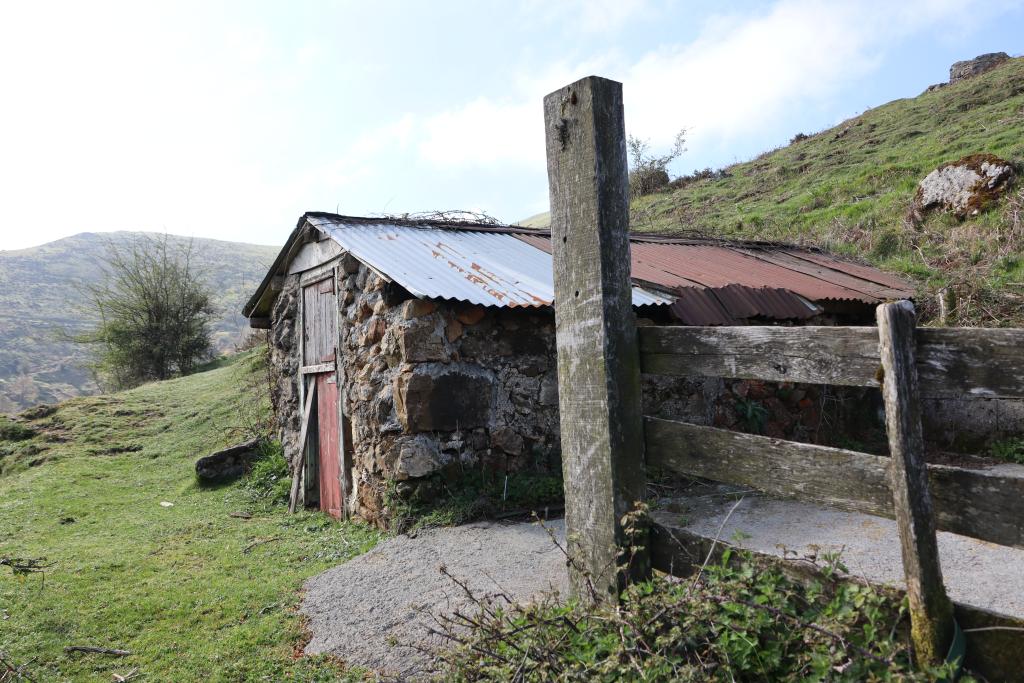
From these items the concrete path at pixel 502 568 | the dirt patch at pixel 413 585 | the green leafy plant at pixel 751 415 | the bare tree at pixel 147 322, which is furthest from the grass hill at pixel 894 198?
the bare tree at pixel 147 322

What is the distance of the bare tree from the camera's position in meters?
21.0

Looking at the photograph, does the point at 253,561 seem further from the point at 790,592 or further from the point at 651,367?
the point at 790,592

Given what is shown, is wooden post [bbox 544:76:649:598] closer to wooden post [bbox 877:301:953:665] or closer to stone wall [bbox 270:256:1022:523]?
wooden post [bbox 877:301:953:665]

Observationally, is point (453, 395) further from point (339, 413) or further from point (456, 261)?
point (339, 413)

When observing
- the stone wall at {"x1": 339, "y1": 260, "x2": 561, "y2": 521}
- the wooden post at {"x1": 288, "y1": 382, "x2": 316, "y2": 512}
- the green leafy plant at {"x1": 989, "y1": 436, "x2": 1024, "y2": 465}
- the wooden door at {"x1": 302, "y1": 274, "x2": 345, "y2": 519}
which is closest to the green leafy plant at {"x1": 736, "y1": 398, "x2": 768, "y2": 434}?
the stone wall at {"x1": 339, "y1": 260, "x2": 561, "y2": 521}

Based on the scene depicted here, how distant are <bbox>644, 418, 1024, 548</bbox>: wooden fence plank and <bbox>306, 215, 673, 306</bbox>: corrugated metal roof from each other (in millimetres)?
3844

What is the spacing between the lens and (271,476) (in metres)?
9.70

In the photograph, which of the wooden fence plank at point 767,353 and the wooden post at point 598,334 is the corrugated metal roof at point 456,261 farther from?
Answer: the wooden fence plank at point 767,353

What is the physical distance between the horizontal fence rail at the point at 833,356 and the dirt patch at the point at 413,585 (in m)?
1.64

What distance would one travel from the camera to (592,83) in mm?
2463

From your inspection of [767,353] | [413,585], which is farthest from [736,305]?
[767,353]

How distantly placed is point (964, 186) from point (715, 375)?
13.1 meters

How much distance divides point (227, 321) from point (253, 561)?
66.5m

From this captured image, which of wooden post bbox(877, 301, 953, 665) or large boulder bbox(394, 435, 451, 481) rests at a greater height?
wooden post bbox(877, 301, 953, 665)
